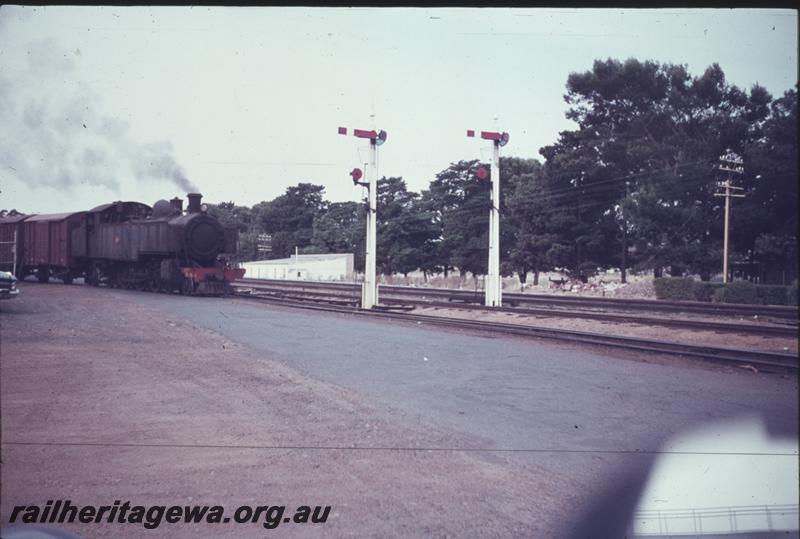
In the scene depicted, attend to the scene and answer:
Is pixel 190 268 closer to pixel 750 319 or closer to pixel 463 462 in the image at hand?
pixel 463 462

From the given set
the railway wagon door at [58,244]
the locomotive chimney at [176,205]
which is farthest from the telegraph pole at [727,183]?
the railway wagon door at [58,244]

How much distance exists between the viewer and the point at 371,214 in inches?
110

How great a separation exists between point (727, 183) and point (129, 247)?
14.5 feet

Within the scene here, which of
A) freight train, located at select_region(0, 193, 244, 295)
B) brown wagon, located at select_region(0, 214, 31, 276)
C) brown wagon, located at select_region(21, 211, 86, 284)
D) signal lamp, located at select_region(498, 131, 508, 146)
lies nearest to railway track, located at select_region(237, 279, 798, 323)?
freight train, located at select_region(0, 193, 244, 295)

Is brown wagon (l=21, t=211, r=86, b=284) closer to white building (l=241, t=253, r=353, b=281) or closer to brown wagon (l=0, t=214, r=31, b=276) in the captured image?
brown wagon (l=0, t=214, r=31, b=276)

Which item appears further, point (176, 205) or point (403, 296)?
point (403, 296)

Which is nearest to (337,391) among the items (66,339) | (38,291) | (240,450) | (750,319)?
(240,450)

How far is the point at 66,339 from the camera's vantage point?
3.02m

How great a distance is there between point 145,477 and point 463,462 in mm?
1610

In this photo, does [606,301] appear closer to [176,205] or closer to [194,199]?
[194,199]

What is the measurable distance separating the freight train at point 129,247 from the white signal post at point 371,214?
2.66 ft

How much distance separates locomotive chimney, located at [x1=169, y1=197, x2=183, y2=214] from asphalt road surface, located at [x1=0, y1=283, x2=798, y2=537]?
→ 0.80m

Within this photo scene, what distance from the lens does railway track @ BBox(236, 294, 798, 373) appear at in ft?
7.85

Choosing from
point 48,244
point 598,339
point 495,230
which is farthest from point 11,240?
point 598,339
